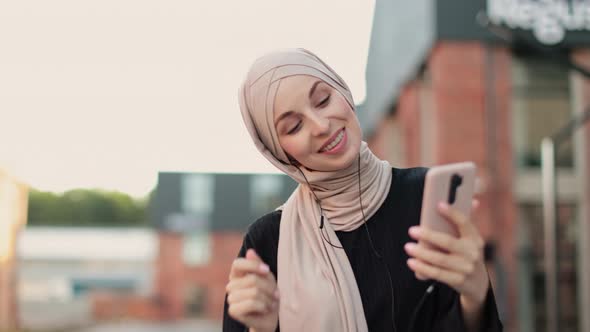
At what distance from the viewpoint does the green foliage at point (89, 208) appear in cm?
7912

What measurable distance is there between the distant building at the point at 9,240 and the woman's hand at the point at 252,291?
93.2ft

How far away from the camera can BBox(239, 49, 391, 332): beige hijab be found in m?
1.70

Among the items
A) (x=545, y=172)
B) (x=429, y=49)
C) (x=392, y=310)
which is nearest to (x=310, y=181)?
(x=392, y=310)

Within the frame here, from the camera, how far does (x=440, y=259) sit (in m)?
1.37

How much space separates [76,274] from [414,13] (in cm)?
4223

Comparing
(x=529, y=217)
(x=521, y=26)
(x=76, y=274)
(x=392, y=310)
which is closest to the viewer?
(x=392, y=310)

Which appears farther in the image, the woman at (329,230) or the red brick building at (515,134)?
the red brick building at (515,134)

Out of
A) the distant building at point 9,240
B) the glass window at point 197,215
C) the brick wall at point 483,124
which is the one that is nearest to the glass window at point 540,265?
the brick wall at point 483,124

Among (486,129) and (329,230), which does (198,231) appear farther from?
(329,230)

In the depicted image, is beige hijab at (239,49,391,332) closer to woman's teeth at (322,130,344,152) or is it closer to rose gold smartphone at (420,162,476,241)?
woman's teeth at (322,130,344,152)

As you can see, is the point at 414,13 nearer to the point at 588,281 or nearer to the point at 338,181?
the point at 588,281

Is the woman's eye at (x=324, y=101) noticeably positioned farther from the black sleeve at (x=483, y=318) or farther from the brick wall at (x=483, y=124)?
the brick wall at (x=483, y=124)

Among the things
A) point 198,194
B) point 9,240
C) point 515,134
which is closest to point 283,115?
point 515,134

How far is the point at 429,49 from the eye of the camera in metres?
13.5
